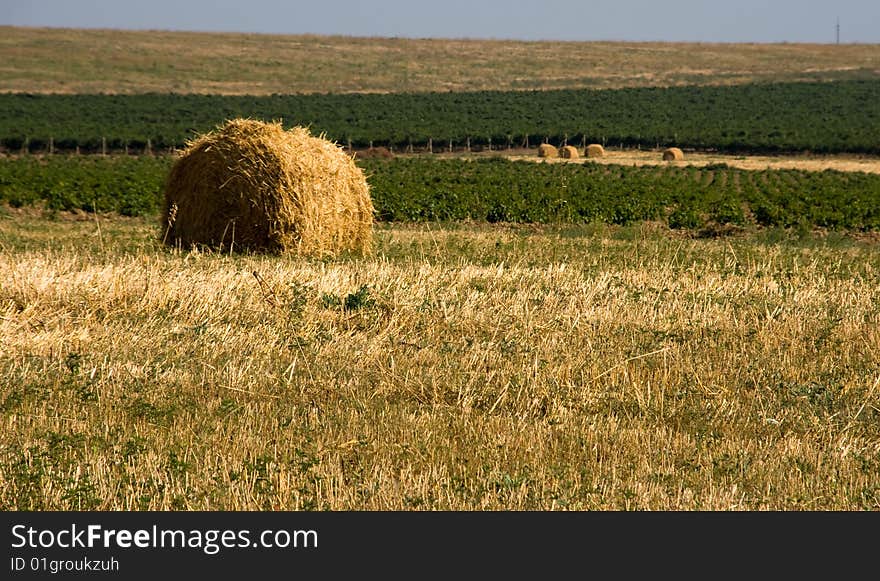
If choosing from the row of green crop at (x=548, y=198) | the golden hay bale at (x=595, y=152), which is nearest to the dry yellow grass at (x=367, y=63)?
the golden hay bale at (x=595, y=152)

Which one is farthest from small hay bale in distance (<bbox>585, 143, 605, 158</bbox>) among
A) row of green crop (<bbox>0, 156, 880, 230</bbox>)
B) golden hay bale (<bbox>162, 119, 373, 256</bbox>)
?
golden hay bale (<bbox>162, 119, 373, 256</bbox>)

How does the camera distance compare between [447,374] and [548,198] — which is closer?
[447,374]

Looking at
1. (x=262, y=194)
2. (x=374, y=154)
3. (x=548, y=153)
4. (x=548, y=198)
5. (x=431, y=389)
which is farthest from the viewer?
(x=374, y=154)

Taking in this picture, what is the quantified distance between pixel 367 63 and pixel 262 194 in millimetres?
107772

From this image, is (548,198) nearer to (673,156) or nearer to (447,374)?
(447,374)

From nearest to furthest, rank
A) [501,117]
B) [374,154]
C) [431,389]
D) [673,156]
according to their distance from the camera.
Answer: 1. [431,389]
2. [673,156]
3. [374,154]
4. [501,117]

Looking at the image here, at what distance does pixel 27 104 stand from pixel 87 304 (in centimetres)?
7929

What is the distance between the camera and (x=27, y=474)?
17.9ft

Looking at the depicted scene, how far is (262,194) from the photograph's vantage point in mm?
15438

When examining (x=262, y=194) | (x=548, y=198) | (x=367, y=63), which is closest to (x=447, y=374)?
(x=262, y=194)

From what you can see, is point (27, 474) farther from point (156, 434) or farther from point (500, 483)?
point (500, 483)

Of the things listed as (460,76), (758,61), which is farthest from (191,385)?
(758,61)

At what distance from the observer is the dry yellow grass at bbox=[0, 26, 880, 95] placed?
10494 centimetres

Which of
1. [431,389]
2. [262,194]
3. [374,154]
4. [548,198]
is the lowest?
[374,154]
